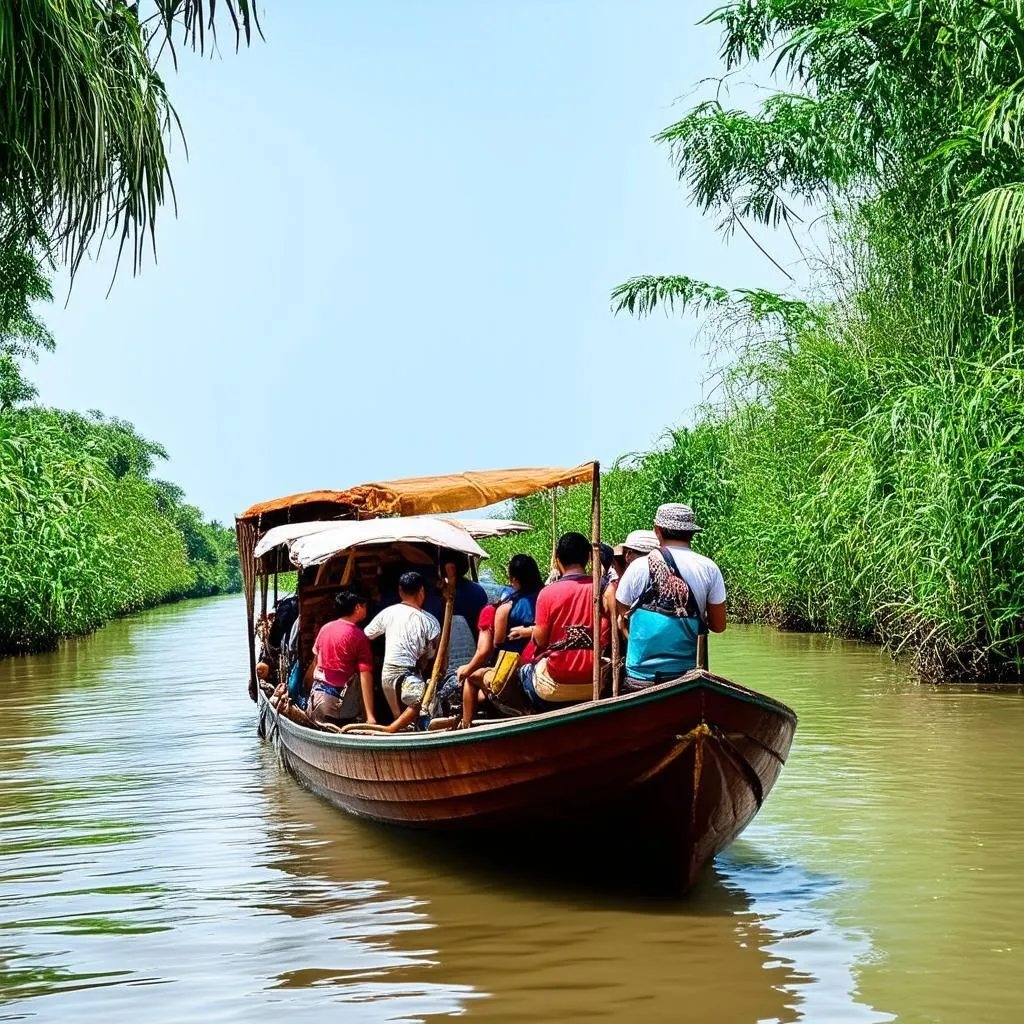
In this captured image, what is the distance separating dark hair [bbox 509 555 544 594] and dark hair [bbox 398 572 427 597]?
125cm

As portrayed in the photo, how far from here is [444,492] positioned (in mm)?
10672

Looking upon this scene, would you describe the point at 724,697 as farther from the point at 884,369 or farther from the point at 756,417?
the point at 756,417

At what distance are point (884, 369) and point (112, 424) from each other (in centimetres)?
7320

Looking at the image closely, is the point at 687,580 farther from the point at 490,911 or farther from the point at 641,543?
the point at 490,911

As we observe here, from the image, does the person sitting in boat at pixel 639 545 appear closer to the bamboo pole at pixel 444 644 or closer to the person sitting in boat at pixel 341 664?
the bamboo pole at pixel 444 644

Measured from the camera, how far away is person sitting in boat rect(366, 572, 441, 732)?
9.81 meters

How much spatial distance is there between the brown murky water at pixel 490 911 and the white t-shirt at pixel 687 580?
1449 millimetres

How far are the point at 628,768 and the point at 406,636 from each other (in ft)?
10.5

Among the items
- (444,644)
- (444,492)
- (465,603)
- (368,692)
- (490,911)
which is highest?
(444,492)

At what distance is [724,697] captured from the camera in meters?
6.72

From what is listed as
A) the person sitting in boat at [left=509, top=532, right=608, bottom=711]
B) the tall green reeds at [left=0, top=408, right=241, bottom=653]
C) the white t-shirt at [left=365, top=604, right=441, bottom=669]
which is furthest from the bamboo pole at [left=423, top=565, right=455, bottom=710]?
the tall green reeds at [left=0, top=408, right=241, bottom=653]

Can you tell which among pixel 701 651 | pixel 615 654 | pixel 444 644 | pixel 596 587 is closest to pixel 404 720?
pixel 444 644

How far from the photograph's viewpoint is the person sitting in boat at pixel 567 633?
25.4ft

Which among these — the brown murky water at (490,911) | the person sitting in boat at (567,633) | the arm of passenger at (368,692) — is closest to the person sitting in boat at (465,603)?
the arm of passenger at (368,692)
